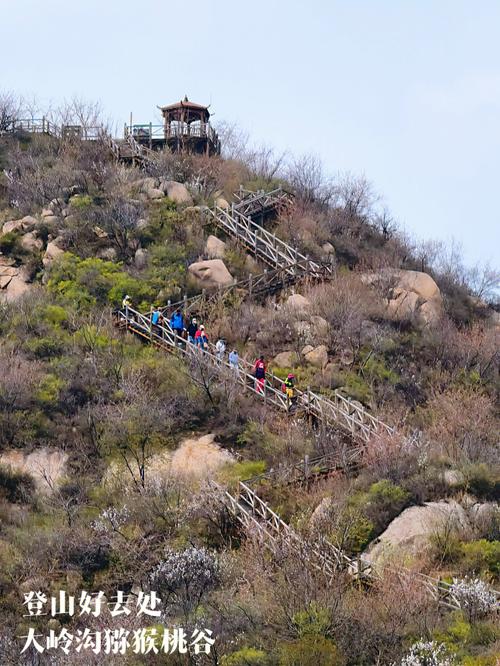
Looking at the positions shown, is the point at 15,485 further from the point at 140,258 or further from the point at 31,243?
the point at 31,243

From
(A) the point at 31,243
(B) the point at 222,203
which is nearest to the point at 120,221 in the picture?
(A) the point at 31,243

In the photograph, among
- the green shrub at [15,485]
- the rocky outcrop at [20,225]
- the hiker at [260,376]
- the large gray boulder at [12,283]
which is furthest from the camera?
the rocky outcrop at [20,225]

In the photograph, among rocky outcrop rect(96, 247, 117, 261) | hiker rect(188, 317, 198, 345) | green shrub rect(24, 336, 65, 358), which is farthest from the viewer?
rocky outcrop rect(96, 247, 117, 261)

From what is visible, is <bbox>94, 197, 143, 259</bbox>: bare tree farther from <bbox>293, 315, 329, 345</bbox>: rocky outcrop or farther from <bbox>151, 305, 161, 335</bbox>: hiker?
<bbox>293, 315, 329, 345</bbox>: rocky outcrop

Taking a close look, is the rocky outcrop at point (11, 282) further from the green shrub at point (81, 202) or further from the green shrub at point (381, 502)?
the green shrub at point (381, 502)

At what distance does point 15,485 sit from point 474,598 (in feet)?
41.1

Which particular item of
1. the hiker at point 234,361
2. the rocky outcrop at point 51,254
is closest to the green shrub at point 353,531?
the hiker at point 234,361

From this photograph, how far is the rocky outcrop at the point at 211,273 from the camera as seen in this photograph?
3972 cm

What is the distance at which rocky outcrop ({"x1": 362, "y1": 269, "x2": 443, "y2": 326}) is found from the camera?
130 ft

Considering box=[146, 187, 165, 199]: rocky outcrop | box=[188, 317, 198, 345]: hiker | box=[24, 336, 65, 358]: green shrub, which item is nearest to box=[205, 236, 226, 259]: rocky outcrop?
box=[146, 187, 165, 199]: rocky outcrop

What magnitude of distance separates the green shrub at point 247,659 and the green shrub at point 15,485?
9.94m

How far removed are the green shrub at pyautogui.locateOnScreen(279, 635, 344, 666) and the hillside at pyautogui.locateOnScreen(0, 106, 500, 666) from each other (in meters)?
0.04

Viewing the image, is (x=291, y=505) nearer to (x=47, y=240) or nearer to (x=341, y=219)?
(x=47, y=240)

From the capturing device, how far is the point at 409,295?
132 ft
